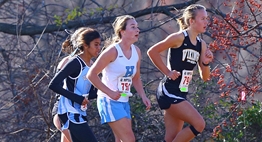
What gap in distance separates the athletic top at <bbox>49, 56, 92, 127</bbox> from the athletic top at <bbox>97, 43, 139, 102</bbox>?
21cm

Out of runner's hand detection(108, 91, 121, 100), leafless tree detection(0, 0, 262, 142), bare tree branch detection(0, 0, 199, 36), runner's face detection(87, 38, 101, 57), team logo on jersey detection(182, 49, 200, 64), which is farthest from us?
bare tree branch detection(0, 0, 199, 36)

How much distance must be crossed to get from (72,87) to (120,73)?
1.66 feet

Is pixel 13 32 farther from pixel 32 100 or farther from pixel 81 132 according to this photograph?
pixel 81 132

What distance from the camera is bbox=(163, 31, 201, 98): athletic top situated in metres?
6.34

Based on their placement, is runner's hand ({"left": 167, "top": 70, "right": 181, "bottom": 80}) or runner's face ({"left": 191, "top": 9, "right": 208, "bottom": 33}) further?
runner's face ({"left": 191, "top": 9, "right": 208, "bottom": 33})

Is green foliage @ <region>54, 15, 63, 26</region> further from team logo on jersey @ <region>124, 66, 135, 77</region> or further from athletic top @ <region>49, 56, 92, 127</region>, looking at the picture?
team logo on jersey @ <region>124, 66, 135, 77</region>

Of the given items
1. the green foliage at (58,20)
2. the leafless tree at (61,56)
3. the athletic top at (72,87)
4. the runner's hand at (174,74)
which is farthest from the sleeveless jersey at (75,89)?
the green foliage at (58,20)

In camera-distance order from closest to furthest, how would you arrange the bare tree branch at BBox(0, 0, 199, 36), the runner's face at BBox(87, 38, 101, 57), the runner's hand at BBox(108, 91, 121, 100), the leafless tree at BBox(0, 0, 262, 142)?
the runner's hand at BBox(108, 91, 121, 100), the runner's face at BBox(87, 38, 101, 57), the leafless tree at BBox(0, 0, 262, 142), the bare tree branch at BBox(0, 0, 199, 36)

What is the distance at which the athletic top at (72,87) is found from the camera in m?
5.86

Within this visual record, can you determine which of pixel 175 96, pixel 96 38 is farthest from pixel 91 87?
pixel 175 96

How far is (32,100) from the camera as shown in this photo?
8.80 metres

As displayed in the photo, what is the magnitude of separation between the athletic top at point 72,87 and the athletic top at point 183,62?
92 cm

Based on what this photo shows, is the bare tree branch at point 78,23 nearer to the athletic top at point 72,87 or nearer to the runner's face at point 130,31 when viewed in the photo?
the runner's face at point 130,31

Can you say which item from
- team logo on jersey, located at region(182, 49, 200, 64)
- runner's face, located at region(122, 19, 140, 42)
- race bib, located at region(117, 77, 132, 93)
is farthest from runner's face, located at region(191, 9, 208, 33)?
race bib, located at region(117, 77, 132, 93)
